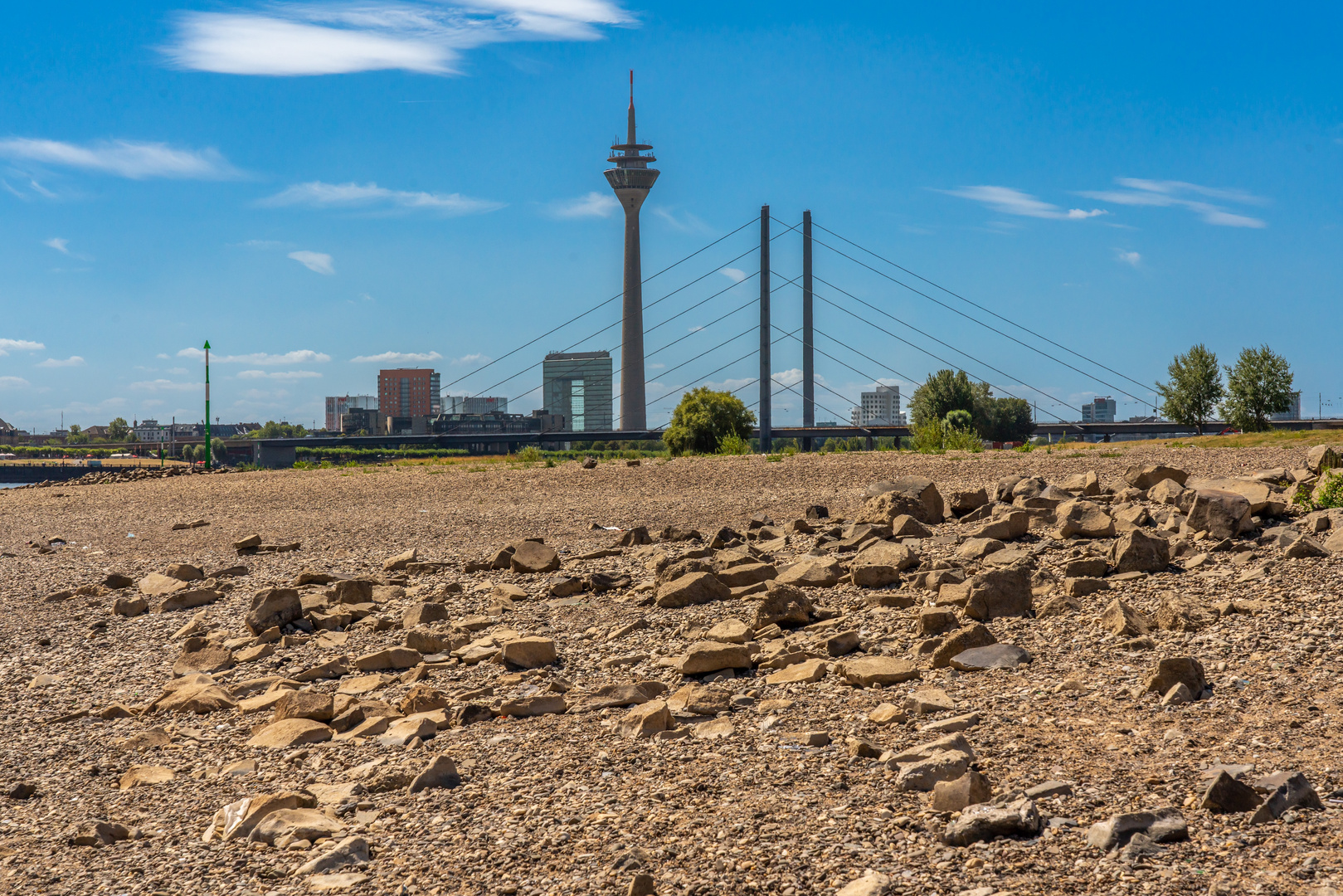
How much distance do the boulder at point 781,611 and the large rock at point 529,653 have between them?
163 cm

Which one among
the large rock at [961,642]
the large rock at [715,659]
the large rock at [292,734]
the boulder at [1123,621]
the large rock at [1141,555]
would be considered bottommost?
the large rock at [292,734]

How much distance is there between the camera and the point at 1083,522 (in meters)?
9.67

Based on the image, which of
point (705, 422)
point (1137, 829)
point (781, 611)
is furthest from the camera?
point (705, 422)

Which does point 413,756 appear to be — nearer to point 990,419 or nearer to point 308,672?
point 308,672

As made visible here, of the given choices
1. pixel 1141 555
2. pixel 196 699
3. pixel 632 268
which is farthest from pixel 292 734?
pixel 632 268

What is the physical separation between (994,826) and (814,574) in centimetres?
484

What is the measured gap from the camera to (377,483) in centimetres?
2172

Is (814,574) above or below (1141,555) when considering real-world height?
below

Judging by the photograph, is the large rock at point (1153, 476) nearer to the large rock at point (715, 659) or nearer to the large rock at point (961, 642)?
the large rock at point (961, 642)

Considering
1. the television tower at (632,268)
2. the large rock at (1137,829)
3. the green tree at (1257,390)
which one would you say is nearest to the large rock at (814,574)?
the large rock at (1137,829)

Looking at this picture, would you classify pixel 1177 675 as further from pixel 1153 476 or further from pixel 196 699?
pixel 1153 476

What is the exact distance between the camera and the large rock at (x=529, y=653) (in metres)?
7.51

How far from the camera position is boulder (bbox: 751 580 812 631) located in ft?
25.4

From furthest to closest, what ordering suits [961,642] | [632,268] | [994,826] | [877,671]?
1. [632,268]
2. [961,642]
3. [877,671]
4. [994,826]
